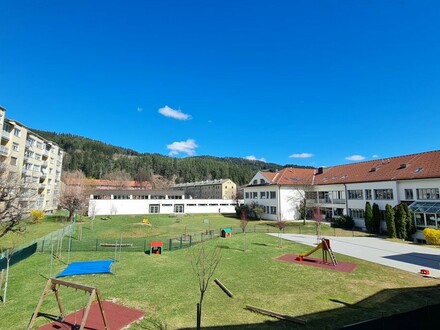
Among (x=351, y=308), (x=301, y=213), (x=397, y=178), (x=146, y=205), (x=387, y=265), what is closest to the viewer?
(x=351, y=308)

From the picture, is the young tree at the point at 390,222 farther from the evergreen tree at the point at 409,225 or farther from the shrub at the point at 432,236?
the shrub at the point at 432,236

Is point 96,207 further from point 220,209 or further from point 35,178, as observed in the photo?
point 220,209

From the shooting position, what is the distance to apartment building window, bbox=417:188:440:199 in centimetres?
2897

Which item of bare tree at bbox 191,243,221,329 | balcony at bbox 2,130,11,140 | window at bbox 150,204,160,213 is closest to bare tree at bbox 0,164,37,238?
balcony at bbox 2,130,11,140

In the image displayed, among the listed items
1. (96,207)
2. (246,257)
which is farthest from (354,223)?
(96,207)

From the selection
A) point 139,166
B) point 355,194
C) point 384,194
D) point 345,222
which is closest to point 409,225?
point 384,194

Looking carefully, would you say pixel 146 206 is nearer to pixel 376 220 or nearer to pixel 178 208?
pixel 178 208

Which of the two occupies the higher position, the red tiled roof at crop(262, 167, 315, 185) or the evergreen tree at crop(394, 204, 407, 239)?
the red tiled roof at crop(262, 167, 315, 185)

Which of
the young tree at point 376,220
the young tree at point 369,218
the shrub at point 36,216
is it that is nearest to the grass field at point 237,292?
the young tree at point 376,220

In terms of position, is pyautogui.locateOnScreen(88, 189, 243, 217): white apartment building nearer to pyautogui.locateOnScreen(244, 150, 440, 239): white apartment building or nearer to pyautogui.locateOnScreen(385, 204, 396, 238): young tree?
pyautogui.locateOnScreen(244, 150, 440, 239): white apartment building

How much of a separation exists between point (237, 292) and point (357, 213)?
32301mm

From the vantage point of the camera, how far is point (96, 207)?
198 feet

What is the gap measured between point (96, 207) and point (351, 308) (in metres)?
60.0

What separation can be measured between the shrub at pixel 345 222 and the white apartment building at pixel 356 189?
2.95ft
